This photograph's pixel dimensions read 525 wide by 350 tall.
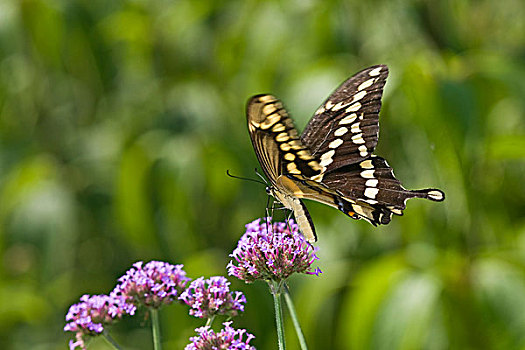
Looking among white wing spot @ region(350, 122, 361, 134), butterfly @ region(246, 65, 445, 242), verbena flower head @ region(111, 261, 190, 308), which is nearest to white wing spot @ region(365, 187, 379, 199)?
butterfly @ region(246, 65, 445, 242)

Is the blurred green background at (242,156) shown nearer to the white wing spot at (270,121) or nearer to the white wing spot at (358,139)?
the white wing spot at (358,139)

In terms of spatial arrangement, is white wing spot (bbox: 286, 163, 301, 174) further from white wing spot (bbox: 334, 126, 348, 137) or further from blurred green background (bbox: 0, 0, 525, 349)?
blurred green background (bbox: 0, 0, 525, 349)

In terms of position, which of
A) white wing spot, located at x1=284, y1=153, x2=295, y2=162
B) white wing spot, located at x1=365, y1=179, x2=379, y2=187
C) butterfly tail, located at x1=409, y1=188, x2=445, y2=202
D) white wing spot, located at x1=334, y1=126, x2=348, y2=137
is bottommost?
butterfly tail, located at x1=409, y1=188, x2=445, y2=202

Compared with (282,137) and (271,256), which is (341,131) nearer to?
(282,137)

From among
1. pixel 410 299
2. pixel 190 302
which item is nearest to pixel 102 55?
pixel 410 299

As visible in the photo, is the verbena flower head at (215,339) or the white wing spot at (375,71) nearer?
the verbena flower head at (215,339)

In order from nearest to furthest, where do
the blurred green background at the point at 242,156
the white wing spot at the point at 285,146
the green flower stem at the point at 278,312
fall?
1. the green flower stem at the point at 278,312
2. the white wing spot at the point at 285,146
3. the blurred green background at the point at 242,156

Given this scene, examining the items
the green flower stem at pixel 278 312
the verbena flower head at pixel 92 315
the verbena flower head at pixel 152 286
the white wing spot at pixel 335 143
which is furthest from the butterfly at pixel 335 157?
the verbena flower head at pixel 92 315

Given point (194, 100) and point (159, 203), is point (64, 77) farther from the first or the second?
point (159, 203)

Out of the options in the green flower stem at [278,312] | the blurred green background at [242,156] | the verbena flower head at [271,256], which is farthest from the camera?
the blurred green background at [242,156]
